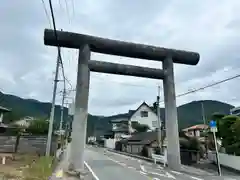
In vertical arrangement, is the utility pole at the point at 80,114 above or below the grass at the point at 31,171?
above

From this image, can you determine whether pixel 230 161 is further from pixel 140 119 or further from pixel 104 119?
pixel 104 119

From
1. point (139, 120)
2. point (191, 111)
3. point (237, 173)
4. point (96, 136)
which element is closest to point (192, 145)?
point (237, 173)

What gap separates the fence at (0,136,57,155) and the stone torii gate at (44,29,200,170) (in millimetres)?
5779

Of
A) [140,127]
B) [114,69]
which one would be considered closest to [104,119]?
[140,127]

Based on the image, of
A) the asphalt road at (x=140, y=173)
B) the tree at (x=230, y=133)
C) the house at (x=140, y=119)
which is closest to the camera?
the asphalt road at (x=140, y=173)

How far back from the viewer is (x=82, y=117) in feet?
46.9

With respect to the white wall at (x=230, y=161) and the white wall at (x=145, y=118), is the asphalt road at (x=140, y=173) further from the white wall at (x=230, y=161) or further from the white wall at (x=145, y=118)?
the white wall at (x=145, y=118)

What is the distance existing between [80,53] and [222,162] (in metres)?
14.2

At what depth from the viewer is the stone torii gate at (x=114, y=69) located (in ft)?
46.5

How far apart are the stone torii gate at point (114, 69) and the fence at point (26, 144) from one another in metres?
5.78

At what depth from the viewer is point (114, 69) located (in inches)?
633

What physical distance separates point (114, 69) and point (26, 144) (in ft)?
31.9

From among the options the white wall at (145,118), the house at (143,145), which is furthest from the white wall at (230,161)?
the white wall at (145,118)

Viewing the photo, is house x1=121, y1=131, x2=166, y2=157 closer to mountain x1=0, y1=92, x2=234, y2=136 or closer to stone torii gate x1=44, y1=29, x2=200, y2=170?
mountain x1=0, y1=92, x2=234, y2=136
